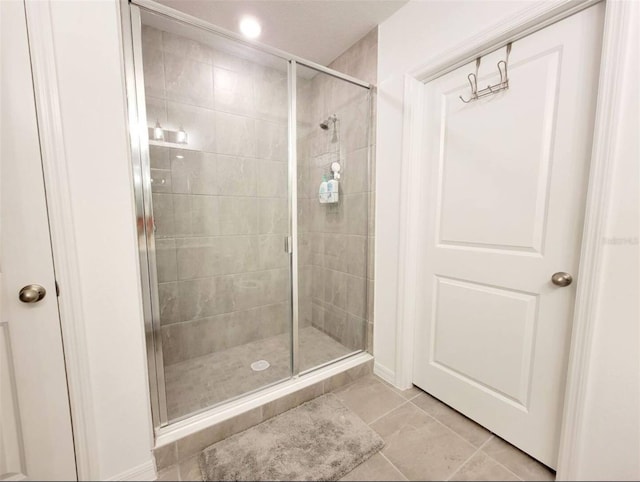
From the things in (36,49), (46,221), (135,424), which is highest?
(36,49)

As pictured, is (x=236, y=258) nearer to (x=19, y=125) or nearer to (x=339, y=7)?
(x=19, y=125)

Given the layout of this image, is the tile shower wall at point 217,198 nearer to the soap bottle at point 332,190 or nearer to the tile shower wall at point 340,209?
the tile shower wall at point 340,209

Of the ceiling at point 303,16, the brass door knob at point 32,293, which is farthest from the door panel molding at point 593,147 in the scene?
the brass door knob at point 32,293

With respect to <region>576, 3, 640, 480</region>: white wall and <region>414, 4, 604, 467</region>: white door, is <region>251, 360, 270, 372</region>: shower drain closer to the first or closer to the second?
<region>414, 4, 604, 467</region>: white door

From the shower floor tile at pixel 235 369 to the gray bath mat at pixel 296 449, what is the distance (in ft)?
0.81

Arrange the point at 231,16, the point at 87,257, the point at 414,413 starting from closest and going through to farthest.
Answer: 1. the point at 87,257
2. the point at 414,413
3. the point at 231,16

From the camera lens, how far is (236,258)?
205cm

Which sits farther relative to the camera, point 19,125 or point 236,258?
point 236,258

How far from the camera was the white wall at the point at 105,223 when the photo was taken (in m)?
0.85

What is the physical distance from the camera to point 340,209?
200 centimetres

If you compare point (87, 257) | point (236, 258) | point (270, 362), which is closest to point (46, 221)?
point (87, 257)

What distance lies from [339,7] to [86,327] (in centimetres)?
201

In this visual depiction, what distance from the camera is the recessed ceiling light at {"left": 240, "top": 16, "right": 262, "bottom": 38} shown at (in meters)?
1.64

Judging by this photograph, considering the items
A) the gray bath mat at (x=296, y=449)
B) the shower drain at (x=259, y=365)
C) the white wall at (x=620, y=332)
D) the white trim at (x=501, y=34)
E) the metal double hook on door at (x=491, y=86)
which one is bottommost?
the gray bath mat at (x=296, y=449)
